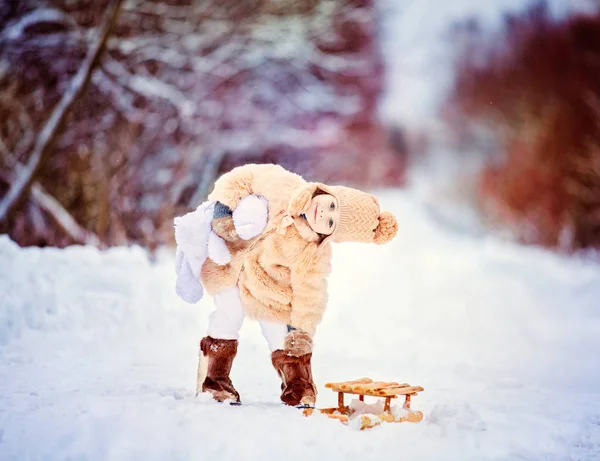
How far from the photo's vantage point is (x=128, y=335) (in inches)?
99.6

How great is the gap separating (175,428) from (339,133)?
4.05m

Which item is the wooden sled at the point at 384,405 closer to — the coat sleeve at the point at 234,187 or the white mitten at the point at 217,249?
the white mitten at the point at 217,249

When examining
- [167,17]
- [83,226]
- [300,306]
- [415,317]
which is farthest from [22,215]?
[300,306]

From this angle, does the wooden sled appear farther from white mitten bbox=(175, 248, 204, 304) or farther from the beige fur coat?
white mitten bbox=(175, 248, 204, 304)

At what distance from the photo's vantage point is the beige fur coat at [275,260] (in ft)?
5.50

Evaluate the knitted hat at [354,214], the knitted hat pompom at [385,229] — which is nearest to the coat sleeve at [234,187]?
the knitted hat at [354,214]

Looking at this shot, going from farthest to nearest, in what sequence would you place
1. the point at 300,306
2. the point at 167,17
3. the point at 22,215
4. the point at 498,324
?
the point at 167,17
the point at 22,215
the point at 498,324
the point at 300,306

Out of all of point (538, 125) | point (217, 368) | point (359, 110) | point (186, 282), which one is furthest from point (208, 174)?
point (217, 368)

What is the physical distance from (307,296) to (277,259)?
118 millimetres

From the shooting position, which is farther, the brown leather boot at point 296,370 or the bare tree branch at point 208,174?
the bare tree branch at point 208,174

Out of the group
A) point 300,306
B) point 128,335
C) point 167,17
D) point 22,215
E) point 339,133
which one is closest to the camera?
point 300,306

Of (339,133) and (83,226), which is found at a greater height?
(339,133)

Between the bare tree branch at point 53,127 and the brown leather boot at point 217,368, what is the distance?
9.29 ft

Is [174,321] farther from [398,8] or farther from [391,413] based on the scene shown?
[398,8]
